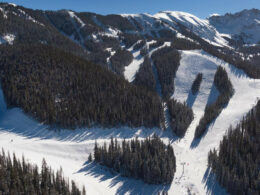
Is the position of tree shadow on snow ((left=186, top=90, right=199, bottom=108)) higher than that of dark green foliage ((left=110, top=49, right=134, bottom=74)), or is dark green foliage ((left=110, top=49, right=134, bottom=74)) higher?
dark green foliage ((left=110, top=49, right=134, bottom=74))

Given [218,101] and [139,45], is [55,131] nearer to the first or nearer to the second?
[218,101]

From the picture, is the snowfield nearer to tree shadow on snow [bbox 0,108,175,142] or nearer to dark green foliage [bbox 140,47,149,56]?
tree shadow on snow [bbox 0,108,175,142]

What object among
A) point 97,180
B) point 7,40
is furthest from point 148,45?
point 97,180

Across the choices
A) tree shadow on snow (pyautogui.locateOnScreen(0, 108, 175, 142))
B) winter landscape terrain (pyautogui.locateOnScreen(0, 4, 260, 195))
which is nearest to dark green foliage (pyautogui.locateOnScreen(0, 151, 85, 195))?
winter landscape terrain (pyautogui.locateOnScreen(0, 4, 260, 195))

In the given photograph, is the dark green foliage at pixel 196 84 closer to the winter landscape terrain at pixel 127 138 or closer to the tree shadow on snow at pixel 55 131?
the winter landscape terrain at pixel 127 138

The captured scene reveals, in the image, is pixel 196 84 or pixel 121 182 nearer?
pixel 121 182

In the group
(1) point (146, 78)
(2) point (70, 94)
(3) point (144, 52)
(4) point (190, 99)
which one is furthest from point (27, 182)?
(3) point (144, 52)
